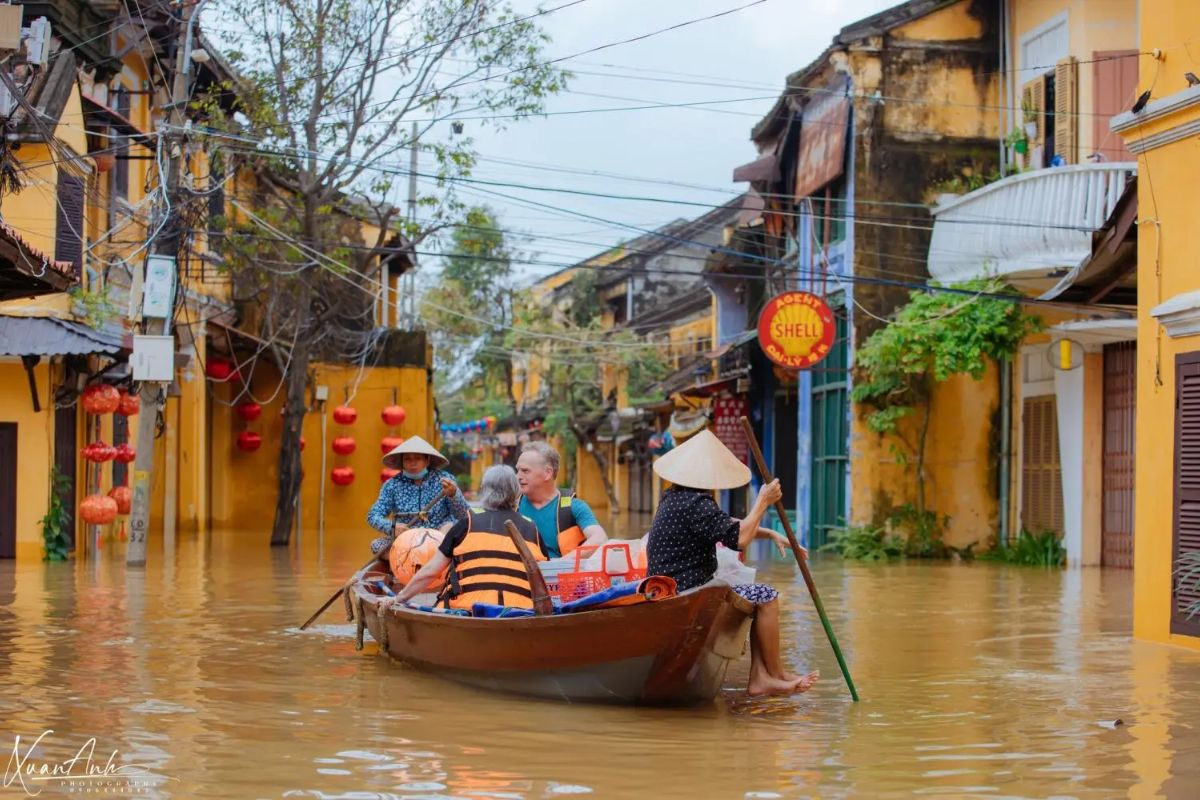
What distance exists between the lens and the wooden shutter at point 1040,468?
22.8 meters

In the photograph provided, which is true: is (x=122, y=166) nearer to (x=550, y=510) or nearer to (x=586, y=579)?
(x=550, y=510)

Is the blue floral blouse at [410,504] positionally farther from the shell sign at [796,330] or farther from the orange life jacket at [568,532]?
the shell sign at [796,330]

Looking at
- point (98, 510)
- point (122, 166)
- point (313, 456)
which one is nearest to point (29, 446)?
point (98, 510)

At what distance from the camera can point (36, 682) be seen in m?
10.0

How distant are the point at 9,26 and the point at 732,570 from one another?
7.88 m

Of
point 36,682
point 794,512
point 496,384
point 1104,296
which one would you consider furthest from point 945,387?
point 496,384

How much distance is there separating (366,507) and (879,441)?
14.4 m

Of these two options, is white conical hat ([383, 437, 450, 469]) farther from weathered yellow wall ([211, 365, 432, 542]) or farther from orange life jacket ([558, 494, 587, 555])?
weathered yellow wall ([211, 365, 432, 542])

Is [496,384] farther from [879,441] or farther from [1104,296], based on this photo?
[1104,296]

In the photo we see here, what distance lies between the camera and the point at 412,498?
1334cm

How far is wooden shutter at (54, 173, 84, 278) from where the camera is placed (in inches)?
794

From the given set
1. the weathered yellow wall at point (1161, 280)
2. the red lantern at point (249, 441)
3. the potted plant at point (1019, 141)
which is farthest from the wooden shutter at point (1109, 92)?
the red lantern at point (249, 441)
